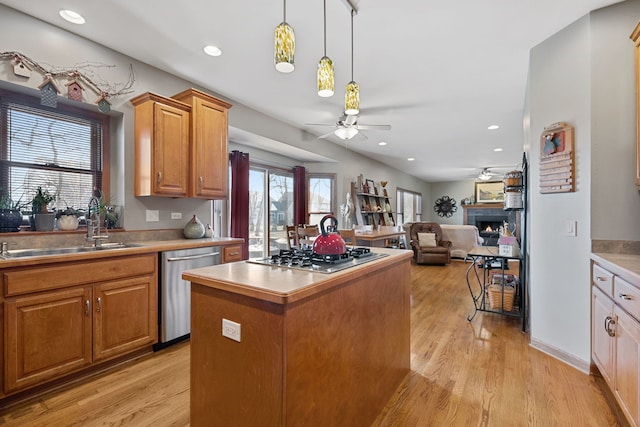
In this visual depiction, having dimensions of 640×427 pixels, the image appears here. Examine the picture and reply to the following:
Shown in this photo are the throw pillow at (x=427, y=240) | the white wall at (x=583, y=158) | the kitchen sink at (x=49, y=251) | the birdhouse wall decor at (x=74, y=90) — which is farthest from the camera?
the throw pillow at (x=427, y=240)

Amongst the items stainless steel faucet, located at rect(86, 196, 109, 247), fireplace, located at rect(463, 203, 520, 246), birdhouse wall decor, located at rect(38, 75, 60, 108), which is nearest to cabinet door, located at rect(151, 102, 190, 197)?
stainless steel faucet, located at rect(86, 196, 109, 247)

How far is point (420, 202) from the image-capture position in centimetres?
1196

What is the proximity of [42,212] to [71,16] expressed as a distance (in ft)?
4.78

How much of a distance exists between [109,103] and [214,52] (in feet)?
3.30

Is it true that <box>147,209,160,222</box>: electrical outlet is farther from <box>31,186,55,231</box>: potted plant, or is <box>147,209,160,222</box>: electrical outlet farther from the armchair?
the armchair

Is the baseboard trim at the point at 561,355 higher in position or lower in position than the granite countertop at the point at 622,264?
lower

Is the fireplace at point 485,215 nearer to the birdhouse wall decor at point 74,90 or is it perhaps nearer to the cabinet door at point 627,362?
the cabinet door at point 627,362

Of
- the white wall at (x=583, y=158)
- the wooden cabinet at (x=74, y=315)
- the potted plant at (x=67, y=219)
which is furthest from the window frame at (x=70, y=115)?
the white wall at (x=583, y=158)

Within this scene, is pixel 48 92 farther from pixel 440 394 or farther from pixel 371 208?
pixel 371 208

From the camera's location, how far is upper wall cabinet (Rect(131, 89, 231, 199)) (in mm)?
2740

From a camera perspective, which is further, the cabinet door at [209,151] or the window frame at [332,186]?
the window frame at [332,186]

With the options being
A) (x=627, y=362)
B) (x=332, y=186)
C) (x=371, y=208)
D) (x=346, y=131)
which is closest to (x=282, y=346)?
(x=627, y=362)

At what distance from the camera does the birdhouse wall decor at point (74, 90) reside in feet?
7.95

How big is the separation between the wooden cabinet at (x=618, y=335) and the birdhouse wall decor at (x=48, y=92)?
3.80 metres
